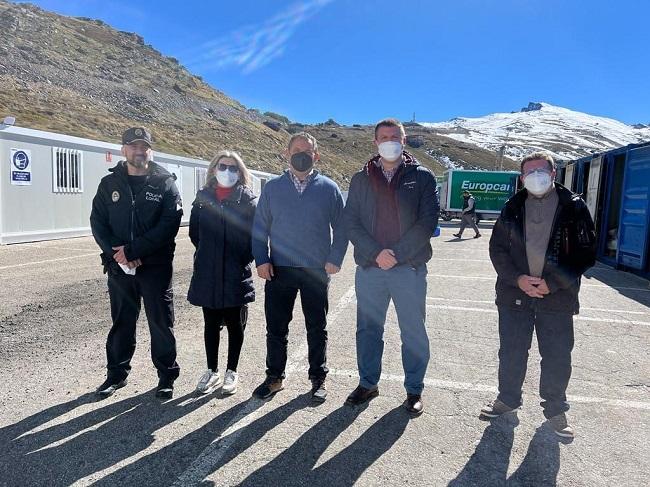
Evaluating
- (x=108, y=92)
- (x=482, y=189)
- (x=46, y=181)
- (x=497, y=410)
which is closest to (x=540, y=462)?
(x=497, y=410)

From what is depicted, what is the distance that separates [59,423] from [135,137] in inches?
83.6

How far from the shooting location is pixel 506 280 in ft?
10.9

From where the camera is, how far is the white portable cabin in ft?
39.8

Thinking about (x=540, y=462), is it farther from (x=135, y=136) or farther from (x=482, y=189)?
(x=482, y=189)

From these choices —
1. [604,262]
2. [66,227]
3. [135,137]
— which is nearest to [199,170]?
[66,227]

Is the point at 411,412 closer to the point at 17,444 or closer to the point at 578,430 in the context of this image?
the point at 578,430

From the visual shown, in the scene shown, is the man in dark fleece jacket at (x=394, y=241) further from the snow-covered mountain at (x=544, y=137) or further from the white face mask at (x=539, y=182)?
the snow-covered mountain at (x=544, y=137)

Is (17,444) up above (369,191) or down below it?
below

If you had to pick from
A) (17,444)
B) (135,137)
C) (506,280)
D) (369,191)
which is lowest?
(17,444)

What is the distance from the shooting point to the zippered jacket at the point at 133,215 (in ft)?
11.7

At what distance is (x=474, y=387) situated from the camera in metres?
3.92

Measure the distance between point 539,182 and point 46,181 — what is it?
45.3 feet

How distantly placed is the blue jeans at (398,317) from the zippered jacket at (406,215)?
0.42 feet

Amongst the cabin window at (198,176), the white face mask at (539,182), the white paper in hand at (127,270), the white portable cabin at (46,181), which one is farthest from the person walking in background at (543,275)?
the cabin window at (198,176)
